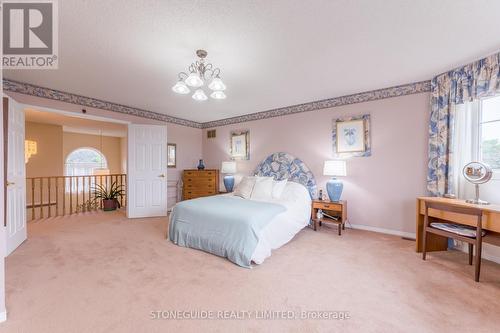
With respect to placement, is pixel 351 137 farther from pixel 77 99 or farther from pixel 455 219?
pixel 77 99

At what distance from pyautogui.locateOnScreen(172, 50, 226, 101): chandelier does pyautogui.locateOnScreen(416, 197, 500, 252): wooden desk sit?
2799mm

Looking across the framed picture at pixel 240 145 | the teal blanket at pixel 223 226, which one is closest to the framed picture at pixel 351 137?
the teal blanket at pixel 223 226

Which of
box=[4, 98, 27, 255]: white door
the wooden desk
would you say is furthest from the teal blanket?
box=[4, 98, 27, 255]: white door

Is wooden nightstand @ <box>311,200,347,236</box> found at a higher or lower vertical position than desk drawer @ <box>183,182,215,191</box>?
lower

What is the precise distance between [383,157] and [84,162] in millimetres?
9785

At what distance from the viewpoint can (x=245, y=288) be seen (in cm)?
192

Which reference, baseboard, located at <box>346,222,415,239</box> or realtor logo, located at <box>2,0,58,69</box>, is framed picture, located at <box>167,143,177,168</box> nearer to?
realtor logo, located at <box>2,0,58,69</box>

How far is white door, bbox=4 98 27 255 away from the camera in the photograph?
2.65 meters

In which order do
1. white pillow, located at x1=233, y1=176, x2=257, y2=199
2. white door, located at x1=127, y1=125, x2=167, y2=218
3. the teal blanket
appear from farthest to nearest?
white door, located at x1=127, y1=125, x2=167, y2=218
white pillow, located at x1=233, y1=176, x2=257, y2=199
the teal blanket

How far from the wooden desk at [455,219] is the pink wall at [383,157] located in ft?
1.58

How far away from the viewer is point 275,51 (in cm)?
229

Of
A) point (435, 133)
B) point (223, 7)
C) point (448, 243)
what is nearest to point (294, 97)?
point (435, 133)

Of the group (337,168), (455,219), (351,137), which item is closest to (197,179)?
(337,168)

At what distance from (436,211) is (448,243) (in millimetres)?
728
